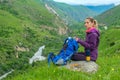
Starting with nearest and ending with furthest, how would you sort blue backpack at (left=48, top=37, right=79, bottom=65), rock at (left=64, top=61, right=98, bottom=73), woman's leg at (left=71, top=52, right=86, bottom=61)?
rock at (left=64, top=61, right=98, bottom=73) → blue backpack at (left=48, top=37, right=79, bottom=65) → woman's leg at (left=71, top=52, right=86, bottom=61)

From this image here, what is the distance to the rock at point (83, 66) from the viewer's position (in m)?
16.7

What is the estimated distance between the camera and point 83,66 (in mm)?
17141

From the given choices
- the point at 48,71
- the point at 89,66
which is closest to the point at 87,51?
the point at 89,66

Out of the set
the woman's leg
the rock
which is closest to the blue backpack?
the woman's leg

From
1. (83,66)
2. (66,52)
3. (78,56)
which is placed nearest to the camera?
(83,66)

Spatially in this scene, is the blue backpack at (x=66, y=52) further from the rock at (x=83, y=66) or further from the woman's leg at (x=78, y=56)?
the rock at (x=83, y=66)

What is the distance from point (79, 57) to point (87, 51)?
54 centimetres

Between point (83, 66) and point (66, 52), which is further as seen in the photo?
point (66, 52)

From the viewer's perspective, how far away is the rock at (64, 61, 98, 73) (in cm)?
1666

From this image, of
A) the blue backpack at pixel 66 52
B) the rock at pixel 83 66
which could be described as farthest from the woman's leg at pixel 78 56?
the rock at pixel 83 66

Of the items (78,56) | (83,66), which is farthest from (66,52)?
(83,66)

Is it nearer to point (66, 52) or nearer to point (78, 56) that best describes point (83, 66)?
point (78, 56)

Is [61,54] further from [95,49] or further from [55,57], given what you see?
[95,49]

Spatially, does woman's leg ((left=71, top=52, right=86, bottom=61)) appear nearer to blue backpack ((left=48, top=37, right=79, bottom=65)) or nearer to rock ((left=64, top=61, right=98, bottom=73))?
blue backpack ((left=48, top=37, right=79, bottom=65))
